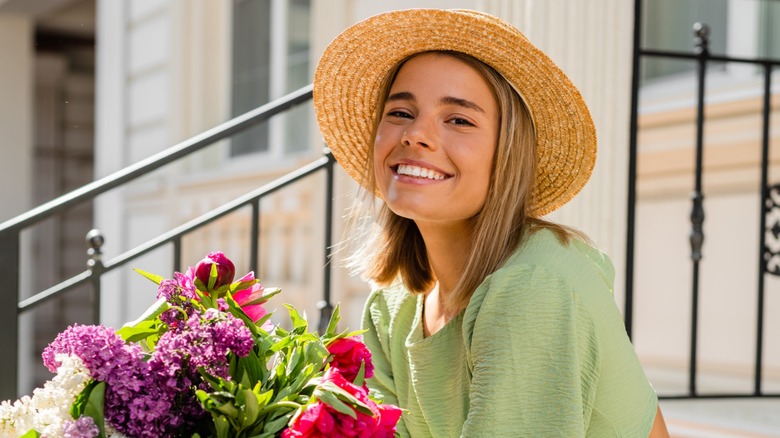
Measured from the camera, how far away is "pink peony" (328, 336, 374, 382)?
1093 mm

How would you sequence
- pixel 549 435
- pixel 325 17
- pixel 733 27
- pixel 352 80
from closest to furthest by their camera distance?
pixel 549 435 → pixel 352 80 → pixel 733 27 → pixel 325 17

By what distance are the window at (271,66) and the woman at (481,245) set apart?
177 inches

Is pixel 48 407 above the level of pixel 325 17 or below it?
below

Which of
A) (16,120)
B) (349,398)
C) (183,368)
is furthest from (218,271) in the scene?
(16,120)

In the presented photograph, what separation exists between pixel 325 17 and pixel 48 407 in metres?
4.36

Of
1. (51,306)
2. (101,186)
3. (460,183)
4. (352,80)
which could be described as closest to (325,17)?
(101,186)

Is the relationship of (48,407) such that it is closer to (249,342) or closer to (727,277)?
→ (249,342)

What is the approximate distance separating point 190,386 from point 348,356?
0.18 m

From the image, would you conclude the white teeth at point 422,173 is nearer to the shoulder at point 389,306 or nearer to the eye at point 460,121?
the eye at point 460,121

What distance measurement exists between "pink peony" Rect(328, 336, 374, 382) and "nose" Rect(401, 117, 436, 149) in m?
0.58

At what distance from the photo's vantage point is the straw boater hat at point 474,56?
168 centimetres

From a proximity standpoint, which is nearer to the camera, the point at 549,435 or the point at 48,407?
the point at 48,407

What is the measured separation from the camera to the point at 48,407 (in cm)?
100

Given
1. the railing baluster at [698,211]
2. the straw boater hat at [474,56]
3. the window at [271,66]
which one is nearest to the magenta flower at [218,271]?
the straw boater hat at [474,56]
